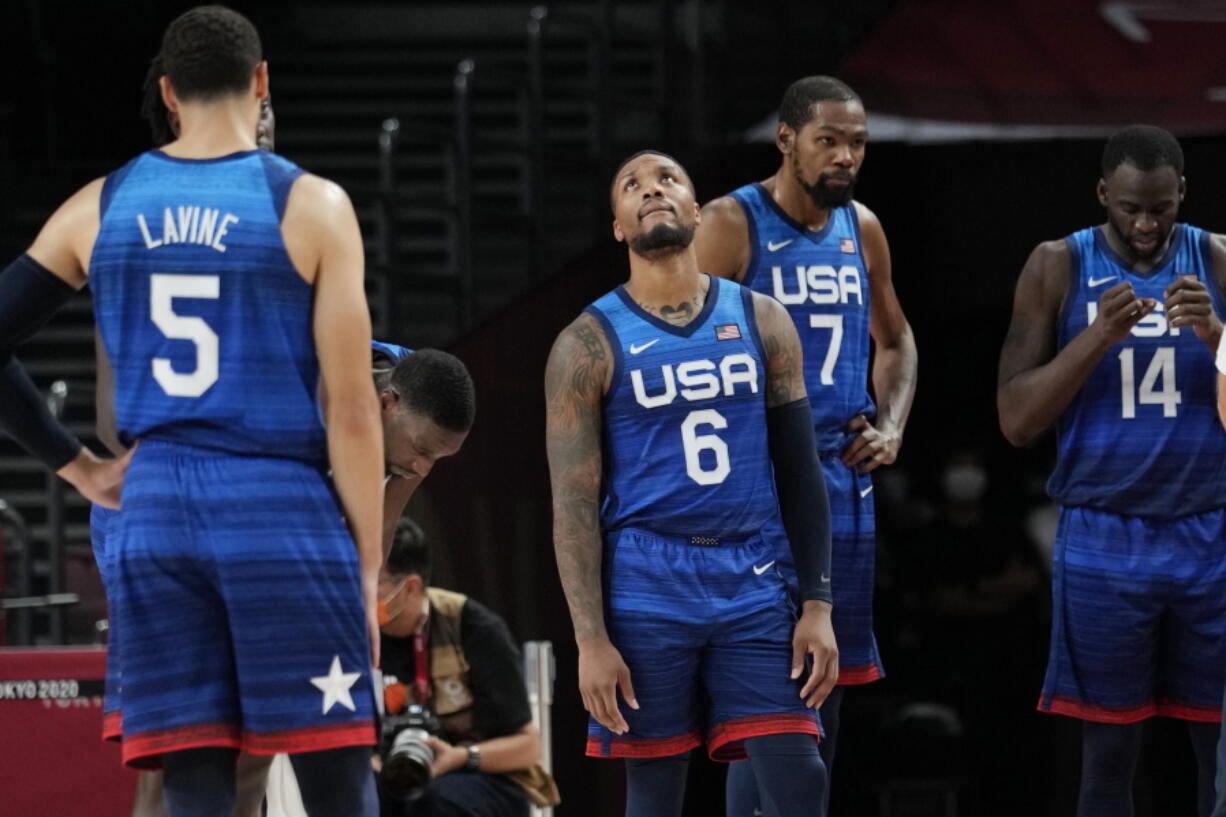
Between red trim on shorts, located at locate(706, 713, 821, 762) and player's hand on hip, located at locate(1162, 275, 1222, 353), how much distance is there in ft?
4.77

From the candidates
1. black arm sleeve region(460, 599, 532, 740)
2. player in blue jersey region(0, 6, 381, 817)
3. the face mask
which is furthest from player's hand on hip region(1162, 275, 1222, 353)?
player in blue jersey region(0, 6, 381, 817)

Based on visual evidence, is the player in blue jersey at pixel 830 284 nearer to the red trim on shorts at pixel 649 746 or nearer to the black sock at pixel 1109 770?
the black sock at pixel 1109 770

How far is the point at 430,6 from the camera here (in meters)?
12.8

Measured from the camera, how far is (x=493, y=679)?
5879 mm

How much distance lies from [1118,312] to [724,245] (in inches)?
41.9

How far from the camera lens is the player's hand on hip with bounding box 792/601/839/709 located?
459 cm

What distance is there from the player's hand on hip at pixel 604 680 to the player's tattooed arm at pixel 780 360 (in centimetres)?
70

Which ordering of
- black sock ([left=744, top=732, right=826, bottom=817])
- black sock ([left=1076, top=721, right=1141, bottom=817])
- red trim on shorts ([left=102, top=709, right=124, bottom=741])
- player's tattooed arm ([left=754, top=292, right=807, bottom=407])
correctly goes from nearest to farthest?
red trim on shorts ([left=102, top=709, right=124, bottom=741])
black sock ([left=744, top=732, right=826, bottom=817])
player's tattooed arm ([left=754, top=292, right=807, bottom=407])
black sock ([left=1076, top=721, right=1141, bottom=817])

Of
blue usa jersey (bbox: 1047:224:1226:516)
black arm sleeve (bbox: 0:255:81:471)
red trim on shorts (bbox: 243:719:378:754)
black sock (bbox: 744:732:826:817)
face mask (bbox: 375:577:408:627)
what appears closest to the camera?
red trim on shorts (bbox: 243:719:378:754)

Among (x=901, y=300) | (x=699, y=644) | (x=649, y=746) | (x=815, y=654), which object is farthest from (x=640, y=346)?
(x=901, y=300)

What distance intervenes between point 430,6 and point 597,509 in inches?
340

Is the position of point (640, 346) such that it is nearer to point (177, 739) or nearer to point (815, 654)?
point (815, 654)

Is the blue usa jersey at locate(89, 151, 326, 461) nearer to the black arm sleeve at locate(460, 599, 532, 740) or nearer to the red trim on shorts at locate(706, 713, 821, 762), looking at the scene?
the red trim on shorts at locate(706, 713, 821, 762)

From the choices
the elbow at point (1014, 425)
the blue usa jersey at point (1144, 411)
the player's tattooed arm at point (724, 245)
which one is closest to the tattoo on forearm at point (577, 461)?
the player's tattooed arm at point (724, 245)
